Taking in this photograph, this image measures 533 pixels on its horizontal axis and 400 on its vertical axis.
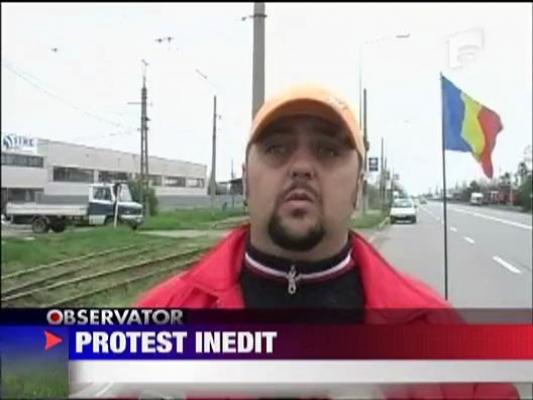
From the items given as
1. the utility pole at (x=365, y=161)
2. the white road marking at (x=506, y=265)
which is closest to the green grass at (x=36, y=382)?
the utility pole at (x=365, y=161)

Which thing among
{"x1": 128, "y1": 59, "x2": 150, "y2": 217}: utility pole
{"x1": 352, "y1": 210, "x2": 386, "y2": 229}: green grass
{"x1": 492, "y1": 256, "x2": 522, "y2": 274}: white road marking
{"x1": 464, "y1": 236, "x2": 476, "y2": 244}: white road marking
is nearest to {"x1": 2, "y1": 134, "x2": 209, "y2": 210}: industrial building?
{"x1": 128, "y1": 59, "x2": 150, "y2": 217}: utility pole

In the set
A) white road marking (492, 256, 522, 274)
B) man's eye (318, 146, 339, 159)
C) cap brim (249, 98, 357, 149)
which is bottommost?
white road marking (492, 256, 522, 274)

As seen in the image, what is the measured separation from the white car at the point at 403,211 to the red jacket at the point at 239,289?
2.66ft

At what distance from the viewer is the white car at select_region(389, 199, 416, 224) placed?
2230 mm

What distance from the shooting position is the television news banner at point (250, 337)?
1160mm

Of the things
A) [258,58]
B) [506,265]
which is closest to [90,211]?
[258,58]

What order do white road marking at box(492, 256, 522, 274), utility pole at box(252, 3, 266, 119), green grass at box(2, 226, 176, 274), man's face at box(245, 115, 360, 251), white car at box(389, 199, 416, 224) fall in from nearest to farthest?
man's face at box(245, 115, 360, 251) < utility pole at box(252, 3, 266, 119) < green grass at box(2, 226, 176, 274) < white car at box(389, 199, 416, 224) < white road marking at box(492, 256, 522, 274)

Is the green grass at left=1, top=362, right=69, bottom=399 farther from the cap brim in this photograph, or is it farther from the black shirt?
the cap brim

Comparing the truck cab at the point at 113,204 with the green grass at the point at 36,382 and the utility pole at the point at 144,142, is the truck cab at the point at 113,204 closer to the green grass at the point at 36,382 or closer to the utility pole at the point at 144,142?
the utility pole at the point at 144,142

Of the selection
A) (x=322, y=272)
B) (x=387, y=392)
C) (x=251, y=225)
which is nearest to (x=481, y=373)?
(x=387, y=392)

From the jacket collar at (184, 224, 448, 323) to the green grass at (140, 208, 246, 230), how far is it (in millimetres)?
379

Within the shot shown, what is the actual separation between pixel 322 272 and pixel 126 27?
2.76 ft

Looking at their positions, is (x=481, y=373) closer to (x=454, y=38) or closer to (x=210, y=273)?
(x=210, y=273)

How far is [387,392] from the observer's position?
3.54ft
